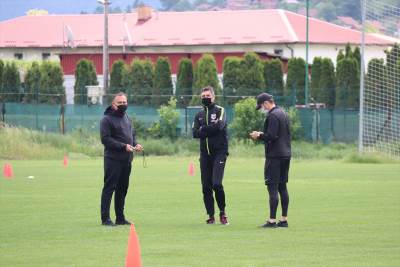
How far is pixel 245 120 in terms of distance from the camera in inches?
1962

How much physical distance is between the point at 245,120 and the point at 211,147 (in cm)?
3085

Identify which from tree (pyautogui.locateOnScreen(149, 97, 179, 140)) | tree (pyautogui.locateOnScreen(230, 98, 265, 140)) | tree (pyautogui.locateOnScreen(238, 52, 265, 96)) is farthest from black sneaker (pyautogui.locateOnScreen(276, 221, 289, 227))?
tree (pyautogui.locateOnScreen(238, 52, 265, 96))

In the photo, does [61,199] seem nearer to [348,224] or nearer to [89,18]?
[348,224]

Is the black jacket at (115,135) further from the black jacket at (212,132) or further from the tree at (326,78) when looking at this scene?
the tree at (326,78)

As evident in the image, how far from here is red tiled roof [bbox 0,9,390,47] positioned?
9206 centimetres

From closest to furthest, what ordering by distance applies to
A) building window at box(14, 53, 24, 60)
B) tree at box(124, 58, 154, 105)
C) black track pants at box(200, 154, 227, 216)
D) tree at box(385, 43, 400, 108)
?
black track pants at box(200, 154, 227, 216) < tree at box(385, 43, 400, 108) < tree at box(124, 58, 154, 105) < building window at box(14, 53, 24, 60)

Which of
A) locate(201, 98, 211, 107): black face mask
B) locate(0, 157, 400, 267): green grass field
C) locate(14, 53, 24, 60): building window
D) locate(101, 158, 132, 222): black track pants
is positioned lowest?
locate(0, 157, 400, 267): green grass field

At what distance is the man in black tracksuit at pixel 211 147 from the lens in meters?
19.0

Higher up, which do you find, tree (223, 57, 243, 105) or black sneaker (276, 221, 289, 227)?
tree (223, 57, 243, 105)

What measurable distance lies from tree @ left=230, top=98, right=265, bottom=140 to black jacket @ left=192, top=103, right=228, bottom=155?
3043 centimetres

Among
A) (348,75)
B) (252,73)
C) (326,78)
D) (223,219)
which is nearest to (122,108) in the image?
(223,219)

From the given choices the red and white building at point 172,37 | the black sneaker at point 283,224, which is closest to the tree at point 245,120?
the black sneaker at point 283,224

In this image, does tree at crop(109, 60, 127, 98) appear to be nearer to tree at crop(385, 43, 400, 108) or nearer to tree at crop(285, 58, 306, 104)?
tree at crop(285, 58, 306, 104)

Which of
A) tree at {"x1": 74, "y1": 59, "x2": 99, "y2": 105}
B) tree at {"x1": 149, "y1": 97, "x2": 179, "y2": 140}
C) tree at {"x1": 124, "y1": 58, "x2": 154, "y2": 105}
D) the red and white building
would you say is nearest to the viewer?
tree at {"x1": 149, "y1": 97, "x2": 179, "y2": 140}
